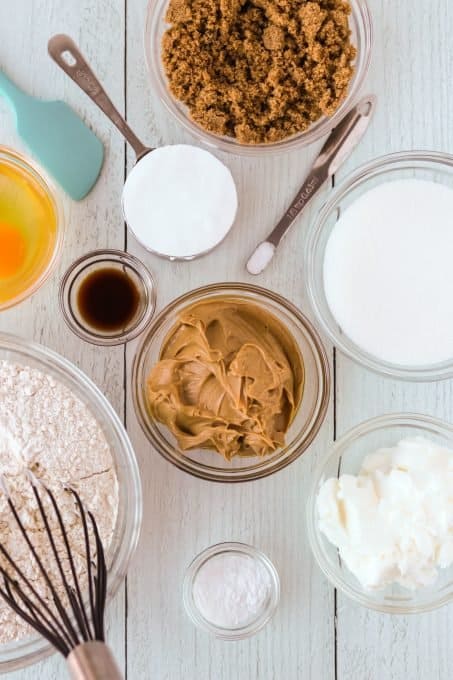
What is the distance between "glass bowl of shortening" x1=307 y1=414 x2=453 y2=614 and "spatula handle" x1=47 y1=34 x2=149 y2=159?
0.64 metres

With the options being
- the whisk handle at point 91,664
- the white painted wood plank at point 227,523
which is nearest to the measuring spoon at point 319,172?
the white painted wood plank at point 227,523

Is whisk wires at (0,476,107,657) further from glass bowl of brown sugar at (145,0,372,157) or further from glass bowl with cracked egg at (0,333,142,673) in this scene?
glass bowl of brown sugar at (145,0,372,157)

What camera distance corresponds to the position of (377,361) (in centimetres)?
136

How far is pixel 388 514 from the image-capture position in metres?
1.26

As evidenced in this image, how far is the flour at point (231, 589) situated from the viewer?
1.33 metres

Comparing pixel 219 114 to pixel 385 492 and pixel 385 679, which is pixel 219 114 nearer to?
pixel 385 492

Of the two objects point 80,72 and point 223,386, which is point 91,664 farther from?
point 80,72

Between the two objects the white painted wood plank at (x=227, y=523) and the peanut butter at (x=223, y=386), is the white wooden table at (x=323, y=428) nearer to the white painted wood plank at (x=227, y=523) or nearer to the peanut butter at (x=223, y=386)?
the white painted wood plank at (x=227, y=523)

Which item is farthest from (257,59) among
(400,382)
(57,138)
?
(400,382)

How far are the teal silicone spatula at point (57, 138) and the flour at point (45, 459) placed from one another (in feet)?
1.11

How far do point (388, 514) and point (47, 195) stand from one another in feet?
2.55

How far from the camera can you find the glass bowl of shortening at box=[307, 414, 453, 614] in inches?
49.2

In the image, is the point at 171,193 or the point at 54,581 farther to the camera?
the point at 171,193

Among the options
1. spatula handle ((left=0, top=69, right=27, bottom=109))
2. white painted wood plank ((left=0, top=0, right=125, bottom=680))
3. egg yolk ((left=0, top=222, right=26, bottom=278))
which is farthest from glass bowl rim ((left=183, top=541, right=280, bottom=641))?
spatula handle ((left=0, top=69, right=27, bottom=109))
